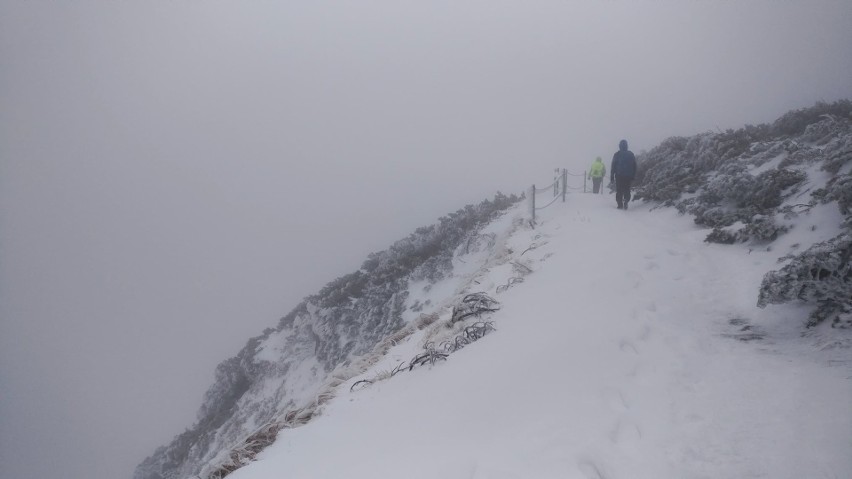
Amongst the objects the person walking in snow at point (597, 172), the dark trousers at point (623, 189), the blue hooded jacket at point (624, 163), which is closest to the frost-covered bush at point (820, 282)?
the blue hooded jacket at point (624, 163)

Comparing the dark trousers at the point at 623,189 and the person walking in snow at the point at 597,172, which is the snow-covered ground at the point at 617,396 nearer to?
the dark trousers at the point at 623,189

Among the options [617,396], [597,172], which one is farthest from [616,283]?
[597,172]

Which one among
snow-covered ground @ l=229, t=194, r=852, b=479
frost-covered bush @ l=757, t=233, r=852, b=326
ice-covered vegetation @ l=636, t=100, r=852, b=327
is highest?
ice-covered vegetation @ l=636, t=100, r=852, b=327

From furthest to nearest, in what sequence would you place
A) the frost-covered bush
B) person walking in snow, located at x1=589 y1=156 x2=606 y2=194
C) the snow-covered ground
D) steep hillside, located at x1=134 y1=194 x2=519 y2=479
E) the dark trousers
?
person walking in snow, located at x1=589 y1=156 x2=606 y2=194
steep hillside, located at x1=134 y1=194 x2=519 y2=479
the dark trousers
the frost-covered bush
the snow-covered ground

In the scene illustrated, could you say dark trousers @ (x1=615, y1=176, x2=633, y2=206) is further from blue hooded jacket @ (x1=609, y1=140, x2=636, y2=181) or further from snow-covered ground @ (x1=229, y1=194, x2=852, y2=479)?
snow-covered ground @ (x1=229, y1=194, x2=852, y2=479)

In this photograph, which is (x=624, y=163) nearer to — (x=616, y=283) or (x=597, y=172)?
(x=597, y=172)

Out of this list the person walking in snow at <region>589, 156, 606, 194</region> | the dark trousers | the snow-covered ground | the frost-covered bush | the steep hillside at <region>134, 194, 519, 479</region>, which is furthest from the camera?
the person walking in snow at <region>589, 156, 606, 194</region>

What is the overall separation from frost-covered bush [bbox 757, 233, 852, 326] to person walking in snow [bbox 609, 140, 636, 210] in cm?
717

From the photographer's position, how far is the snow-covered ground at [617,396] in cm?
268

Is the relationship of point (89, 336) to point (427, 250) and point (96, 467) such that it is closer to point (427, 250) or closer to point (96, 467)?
point (96, 467)

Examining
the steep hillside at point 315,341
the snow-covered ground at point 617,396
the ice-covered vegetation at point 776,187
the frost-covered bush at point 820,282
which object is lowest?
the steep hillside at point 315,341

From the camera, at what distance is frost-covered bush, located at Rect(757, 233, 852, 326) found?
157 inches

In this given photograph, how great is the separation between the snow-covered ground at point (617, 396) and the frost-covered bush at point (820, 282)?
23 centimetres

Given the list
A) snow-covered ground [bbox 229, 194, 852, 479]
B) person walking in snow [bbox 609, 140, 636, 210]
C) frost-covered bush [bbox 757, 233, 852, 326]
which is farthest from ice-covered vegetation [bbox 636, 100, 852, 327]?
person walking in snow [bbox 609, 140, 636, 210]
